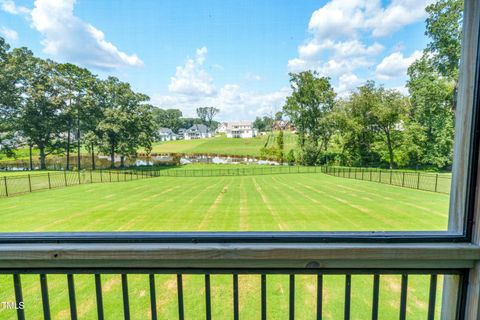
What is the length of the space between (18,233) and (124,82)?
2.50 feet

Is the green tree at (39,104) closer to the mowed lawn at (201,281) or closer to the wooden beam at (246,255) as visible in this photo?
the mowed lawn at (201,281)

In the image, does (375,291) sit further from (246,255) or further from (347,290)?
(246,255)

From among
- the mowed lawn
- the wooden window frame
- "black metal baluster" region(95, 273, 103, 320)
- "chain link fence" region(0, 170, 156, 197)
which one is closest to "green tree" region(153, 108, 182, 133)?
"chain link fence" region(0, 170, 156, 197)

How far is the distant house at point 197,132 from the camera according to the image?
4.75 feet

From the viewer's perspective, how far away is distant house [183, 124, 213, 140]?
4.75ft

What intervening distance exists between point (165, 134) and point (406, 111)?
1248 mm

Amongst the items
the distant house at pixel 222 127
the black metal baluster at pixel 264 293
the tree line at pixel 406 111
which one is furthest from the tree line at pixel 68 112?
the black metal baluster at pixel 264 293

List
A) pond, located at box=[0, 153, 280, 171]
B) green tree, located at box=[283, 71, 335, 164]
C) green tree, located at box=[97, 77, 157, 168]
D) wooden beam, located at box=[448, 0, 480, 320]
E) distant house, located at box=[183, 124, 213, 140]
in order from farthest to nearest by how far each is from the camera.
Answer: distant house, located at box=[183, 124, 213, 140] → green tree, located at box=[283, 71, 335, 164] → green tree, located at box=[97, 77, 157, 168] → pond, located at box=[0, 153, 280, 171] → wooden beam, located at box=[448, 0, 480, 320]

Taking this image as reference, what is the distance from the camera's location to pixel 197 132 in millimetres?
1514

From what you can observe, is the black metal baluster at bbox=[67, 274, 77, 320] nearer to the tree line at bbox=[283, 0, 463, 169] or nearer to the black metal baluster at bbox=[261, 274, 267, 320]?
the black metal baluster at bbox=[261, 274, 267, 320]

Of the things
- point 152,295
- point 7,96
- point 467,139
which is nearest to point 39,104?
point 7,96

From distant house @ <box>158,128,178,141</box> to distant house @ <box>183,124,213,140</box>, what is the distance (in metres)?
0.08

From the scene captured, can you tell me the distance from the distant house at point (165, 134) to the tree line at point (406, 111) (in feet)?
2.38

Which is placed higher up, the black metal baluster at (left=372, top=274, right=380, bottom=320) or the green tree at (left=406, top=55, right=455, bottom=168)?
the green tree at (left=406, top=55, right=455, bottom=168)
